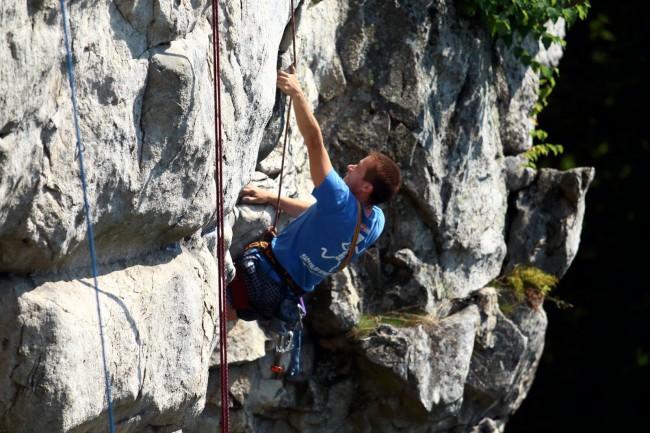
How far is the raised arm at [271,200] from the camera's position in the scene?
6625mm

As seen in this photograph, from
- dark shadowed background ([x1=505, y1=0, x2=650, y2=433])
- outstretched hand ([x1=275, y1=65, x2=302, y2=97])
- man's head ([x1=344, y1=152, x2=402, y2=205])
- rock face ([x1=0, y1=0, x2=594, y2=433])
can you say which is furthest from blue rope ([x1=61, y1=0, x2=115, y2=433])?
dark shadowed background ([x1=505, y1=0, x2=650, y2=433])

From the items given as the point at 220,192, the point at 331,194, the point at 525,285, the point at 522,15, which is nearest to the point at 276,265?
the point at 331,194

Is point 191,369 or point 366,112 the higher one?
point 366,112

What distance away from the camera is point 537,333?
9.38 meters

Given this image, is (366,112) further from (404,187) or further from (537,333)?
(537,333)

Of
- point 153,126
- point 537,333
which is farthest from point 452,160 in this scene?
point 153,126

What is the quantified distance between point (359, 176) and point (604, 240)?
324 inches

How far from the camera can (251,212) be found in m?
6.70

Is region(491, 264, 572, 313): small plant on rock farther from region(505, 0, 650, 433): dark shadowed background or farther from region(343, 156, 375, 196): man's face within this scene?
region(505, 0, 650, 433): dark shadowed background

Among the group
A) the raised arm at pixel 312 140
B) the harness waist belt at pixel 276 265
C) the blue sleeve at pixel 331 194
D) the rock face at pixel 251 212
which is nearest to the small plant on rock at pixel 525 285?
the rock face at pixel 251 212

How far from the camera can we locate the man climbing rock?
6031 millimetres

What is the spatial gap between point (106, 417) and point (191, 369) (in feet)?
2.07

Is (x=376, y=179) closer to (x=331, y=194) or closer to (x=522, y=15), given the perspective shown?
(x=331, y=194)

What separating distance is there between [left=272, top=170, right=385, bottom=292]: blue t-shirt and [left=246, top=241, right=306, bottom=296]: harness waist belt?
1.1 inches
